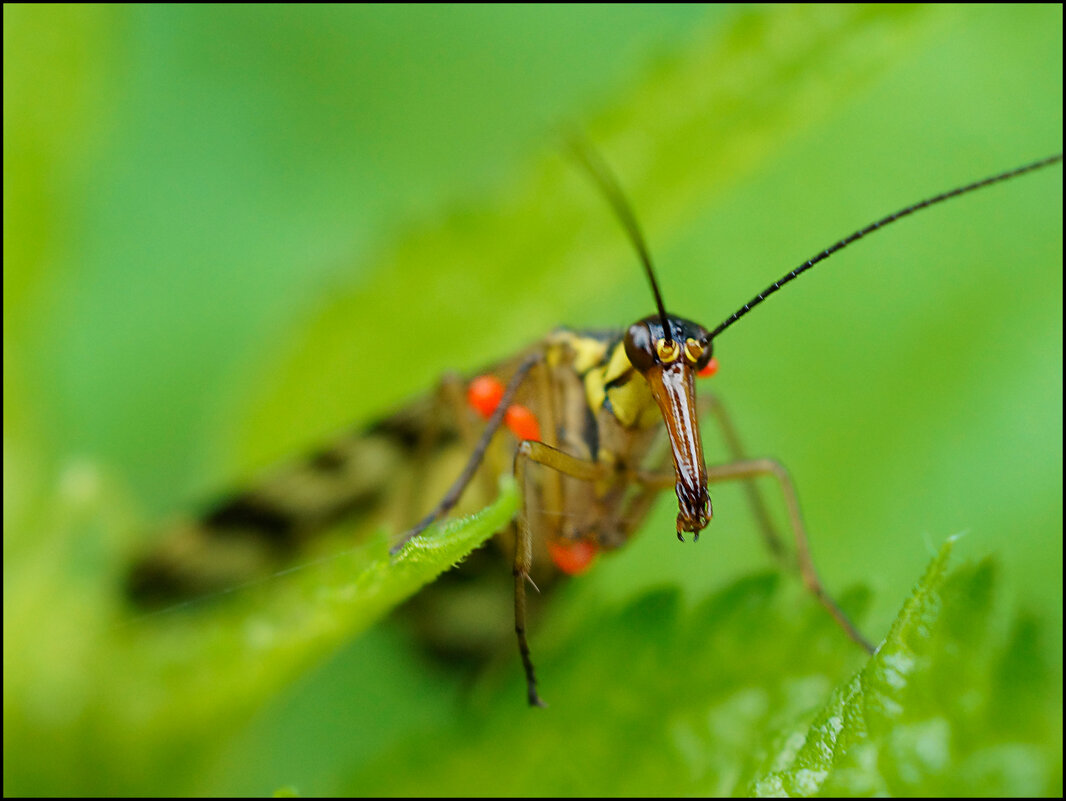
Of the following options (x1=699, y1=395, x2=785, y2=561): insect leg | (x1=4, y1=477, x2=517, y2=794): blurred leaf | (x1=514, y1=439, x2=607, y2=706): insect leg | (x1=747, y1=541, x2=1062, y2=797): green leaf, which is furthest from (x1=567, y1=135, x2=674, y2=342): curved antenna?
(x1=747, y1=541, x2=1062, y2=797): green leaf

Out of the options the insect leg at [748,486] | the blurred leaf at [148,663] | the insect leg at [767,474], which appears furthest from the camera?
the insect leg at [748,486]

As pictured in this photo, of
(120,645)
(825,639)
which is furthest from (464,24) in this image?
(825,639)

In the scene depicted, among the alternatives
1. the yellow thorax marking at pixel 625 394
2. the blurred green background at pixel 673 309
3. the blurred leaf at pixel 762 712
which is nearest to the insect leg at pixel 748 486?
the blurred green background at pixel 673 309

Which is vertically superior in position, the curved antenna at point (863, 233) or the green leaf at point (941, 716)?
the curved antenna at point (863, 233)

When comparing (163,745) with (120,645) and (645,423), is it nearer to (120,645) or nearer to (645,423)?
(120,645)

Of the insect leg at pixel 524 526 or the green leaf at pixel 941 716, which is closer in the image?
the green leaf at pixel 941 716

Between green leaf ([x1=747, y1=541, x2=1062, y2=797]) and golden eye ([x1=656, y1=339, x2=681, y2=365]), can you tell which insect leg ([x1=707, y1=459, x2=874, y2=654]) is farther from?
green leaf ([x1=747, y1=541, x2=1062, y2=797])

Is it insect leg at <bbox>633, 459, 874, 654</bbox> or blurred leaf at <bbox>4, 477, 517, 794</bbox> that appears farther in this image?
insect leg at <bbox>633, 459, 874, 654</bbox>

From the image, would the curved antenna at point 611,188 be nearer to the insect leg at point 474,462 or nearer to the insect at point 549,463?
the insect at point 549,463
